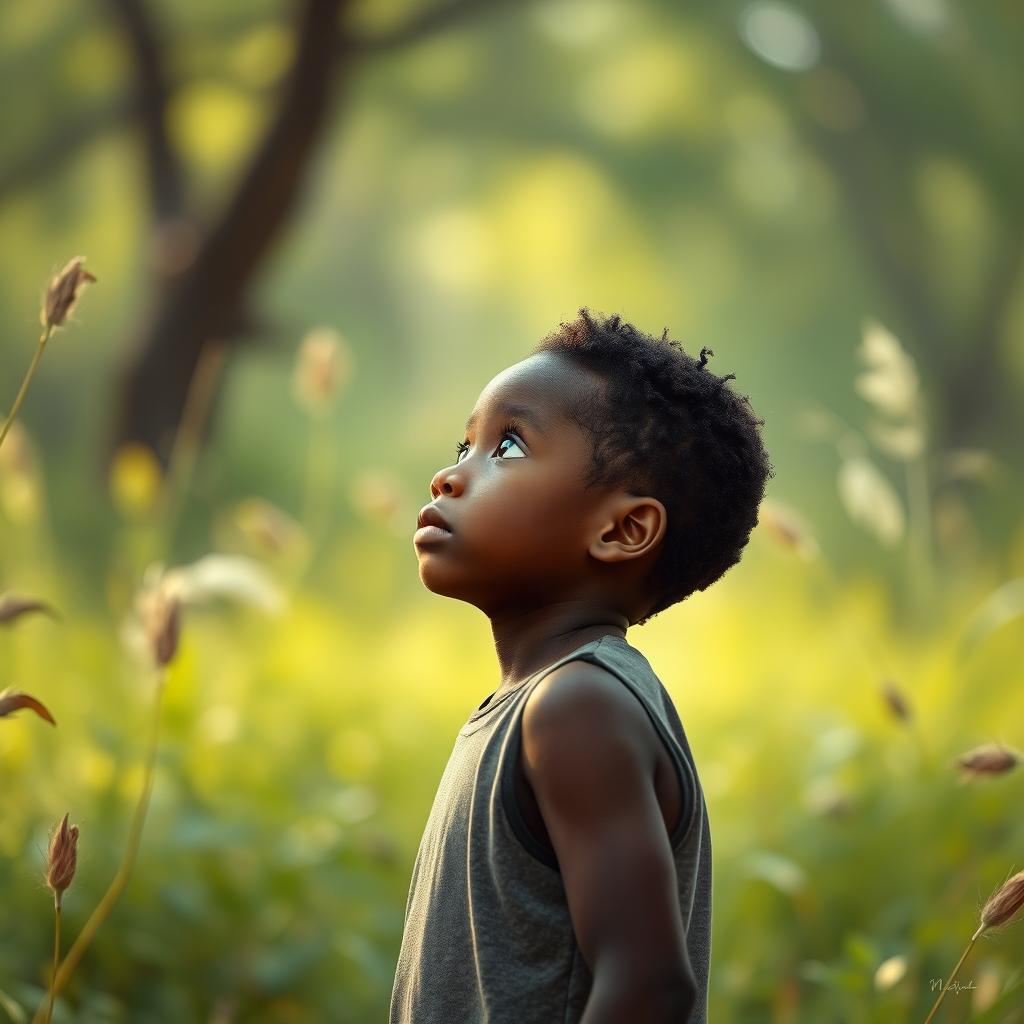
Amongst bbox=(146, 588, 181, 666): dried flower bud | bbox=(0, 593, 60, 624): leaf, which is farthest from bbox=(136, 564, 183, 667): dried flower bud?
bbox=(0, 593, 60, 624): leaf

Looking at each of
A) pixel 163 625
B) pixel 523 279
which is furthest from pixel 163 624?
pixel 523 279

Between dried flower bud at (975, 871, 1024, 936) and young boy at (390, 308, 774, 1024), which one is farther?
dried flower bud at (975, 871, 1024, 936)

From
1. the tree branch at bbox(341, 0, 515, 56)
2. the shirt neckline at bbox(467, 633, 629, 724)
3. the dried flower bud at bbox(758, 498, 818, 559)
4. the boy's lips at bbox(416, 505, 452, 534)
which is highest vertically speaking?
the tree branch at bbox(341, 0, 515, 56)

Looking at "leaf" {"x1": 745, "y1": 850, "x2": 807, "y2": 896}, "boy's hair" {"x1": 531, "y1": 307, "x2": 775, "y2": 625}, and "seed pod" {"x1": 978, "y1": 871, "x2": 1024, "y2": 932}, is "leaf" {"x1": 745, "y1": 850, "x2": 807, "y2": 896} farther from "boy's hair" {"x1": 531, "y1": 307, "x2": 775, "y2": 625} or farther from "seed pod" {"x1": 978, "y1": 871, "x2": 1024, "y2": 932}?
"boy's hair" {"x1": 531, "y1": 307, "x2": 775, "y2": 625}

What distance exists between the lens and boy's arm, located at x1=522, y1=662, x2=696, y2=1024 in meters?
0.88

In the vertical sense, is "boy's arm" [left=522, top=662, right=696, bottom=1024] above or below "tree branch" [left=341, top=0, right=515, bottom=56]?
below

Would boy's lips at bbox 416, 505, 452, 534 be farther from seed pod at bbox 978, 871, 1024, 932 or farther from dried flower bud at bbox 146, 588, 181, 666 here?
seed pod at bbox 978, 871, 1024, 932

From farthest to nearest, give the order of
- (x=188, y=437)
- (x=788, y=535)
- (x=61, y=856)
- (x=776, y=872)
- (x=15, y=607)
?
1. (x=188, y=437)
2. (x=776, y=872)
3. (x=788, y=535)
4. (x=15, y=607)
5. (x=61, y=856)

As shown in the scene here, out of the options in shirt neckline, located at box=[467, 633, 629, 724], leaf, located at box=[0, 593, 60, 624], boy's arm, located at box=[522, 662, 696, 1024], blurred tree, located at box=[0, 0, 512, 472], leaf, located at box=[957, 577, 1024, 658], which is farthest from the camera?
blurred tree, located at box=[0, 0, 512, 472]

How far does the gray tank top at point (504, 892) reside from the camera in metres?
0.96

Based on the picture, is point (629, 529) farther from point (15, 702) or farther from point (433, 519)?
point (15, 702)

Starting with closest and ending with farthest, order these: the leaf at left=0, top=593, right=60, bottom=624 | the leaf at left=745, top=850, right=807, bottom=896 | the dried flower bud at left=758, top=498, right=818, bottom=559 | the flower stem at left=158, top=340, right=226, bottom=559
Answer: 1. the leaf at left=0, top=593, right=60, bottom=624
2. the dried flower bud at left=758, top=498, right=818, bottom=559
3. the leaf at left=745, top=850, right=807, bottom=896
4. the flower stem at left=158, top=340, right=226, bottom=559

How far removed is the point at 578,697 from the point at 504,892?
0.16 m

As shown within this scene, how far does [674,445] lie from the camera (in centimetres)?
113
